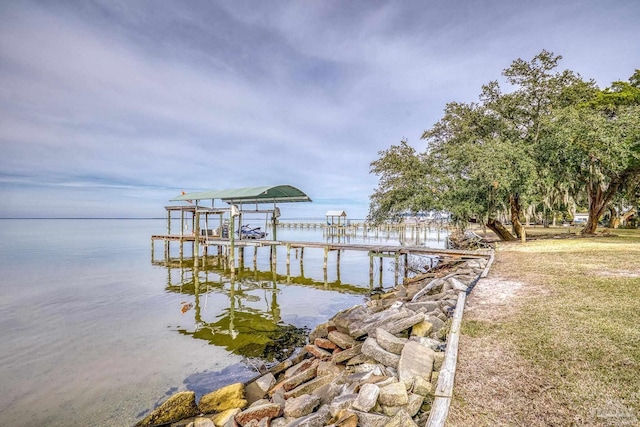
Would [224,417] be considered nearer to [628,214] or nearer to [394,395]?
[394,395]

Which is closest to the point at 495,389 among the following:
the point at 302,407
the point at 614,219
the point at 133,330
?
the point at 302,407

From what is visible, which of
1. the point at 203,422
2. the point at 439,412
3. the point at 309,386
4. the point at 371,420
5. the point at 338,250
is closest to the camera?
the point at 439,412

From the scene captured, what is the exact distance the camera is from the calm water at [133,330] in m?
6.47

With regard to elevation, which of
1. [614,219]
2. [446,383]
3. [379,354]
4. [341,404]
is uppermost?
[614,219]

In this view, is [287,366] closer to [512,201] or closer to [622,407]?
[622,407]

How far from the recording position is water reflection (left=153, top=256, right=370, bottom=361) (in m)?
8.96

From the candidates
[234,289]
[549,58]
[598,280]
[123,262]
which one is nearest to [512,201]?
[549,58]

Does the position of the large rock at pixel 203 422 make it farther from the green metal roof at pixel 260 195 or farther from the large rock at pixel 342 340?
the green metal roof at pixel 260 195

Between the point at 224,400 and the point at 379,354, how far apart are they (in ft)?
9.67

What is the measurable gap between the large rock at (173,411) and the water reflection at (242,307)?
8.36ft

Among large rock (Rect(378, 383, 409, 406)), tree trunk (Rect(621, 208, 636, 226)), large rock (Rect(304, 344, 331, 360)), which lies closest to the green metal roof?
large rock (Rect(304, 344, 331, 360))

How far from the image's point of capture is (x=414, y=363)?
396 cm

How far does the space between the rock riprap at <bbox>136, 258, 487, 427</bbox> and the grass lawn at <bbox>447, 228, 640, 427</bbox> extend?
0.46 meters

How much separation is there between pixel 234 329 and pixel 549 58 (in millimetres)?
21980
